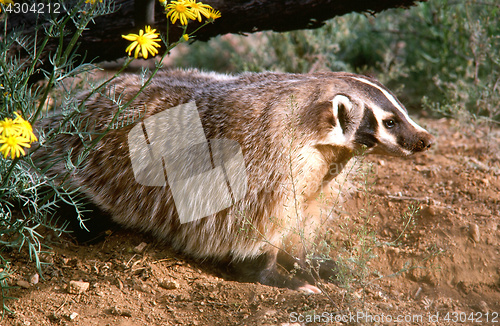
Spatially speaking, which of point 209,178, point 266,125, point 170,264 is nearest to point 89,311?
point 170,264

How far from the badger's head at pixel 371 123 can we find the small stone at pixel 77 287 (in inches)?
45.9

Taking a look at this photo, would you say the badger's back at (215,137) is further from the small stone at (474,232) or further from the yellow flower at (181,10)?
the small stone at (474,232)

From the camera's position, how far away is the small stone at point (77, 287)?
2.00 metres

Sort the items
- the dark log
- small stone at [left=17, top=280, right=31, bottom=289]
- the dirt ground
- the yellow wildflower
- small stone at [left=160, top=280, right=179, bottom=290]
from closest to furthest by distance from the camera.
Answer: the yellow wildflower
the dirt ground
small stone at [left=17, top=280, right=31, bottom=289]
small stone at [left=160, top=280, right=179, bottom=290]
the dark log

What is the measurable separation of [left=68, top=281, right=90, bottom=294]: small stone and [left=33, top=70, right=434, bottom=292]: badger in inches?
16.7

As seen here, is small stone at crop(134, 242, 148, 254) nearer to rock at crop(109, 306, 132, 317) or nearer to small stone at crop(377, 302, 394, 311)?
rock at crop(109, 306, 132, 317)

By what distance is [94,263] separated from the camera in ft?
7.29

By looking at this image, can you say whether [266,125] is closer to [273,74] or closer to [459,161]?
[273,74]

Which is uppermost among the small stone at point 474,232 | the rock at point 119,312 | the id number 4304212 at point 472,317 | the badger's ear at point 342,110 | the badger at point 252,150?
the badger's ear at point 342,110

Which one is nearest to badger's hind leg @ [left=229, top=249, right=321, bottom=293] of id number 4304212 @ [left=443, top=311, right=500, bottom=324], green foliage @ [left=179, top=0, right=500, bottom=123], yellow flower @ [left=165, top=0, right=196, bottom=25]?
id number 4304212 @ [left=443, top=311, right=500, bottom=324]

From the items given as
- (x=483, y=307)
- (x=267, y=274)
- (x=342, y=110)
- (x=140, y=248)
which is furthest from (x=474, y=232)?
(x=140, y=248)

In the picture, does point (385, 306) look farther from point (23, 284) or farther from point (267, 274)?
point (23, 284)

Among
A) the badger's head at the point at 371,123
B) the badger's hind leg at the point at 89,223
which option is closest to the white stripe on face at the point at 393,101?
the badger's head at the point at 371,123

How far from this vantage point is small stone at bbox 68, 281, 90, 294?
2002 mm
